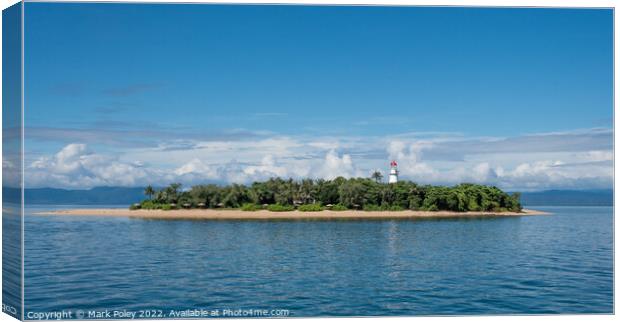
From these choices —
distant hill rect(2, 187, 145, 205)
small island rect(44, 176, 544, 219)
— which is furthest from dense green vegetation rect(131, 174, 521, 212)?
distant hill rect(2, 187, 145, 205)

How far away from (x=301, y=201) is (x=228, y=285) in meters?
32.5

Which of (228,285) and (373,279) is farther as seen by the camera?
(373,279)

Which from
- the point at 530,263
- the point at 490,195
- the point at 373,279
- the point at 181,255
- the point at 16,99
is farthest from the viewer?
the point at 490,195

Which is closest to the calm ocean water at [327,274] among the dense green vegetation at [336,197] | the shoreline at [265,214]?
the shoreline at [265,214]

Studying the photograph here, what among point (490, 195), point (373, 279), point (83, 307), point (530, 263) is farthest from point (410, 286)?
point (490, 195)

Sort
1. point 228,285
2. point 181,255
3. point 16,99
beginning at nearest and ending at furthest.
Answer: point 16,99, point 228,285, point 181,255

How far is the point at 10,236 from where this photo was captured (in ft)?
32.6

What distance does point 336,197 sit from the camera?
143ft

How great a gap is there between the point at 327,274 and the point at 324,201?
29.9 metres

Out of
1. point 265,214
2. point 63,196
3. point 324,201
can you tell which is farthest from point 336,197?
point 63,196

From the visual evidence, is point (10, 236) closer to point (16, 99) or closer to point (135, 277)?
point (16, 99)

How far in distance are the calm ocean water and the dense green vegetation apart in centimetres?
1664

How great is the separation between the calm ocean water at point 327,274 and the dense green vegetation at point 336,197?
54.6 feet

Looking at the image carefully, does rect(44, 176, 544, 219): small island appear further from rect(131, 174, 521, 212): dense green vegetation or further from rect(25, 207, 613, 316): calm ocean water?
rect(25, 207, 613, 316): calm ocean water
